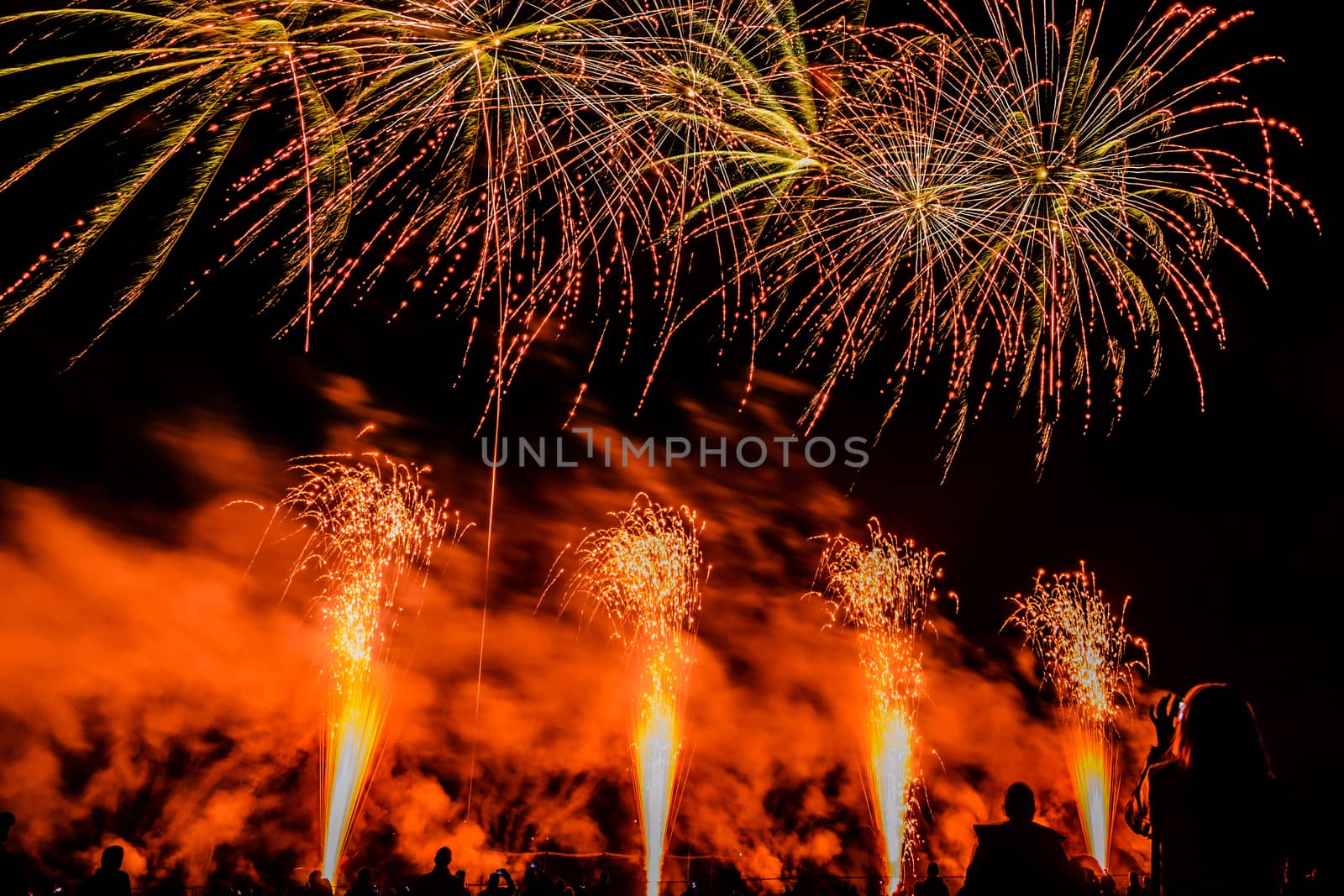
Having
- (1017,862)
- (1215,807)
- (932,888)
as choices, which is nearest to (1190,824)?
(1215,807)

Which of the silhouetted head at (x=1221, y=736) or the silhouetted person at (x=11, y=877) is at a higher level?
the silhouetted head at (x=1221, y=736)

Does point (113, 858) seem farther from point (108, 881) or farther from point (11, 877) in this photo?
point (11, 877)

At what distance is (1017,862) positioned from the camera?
2.87 metres

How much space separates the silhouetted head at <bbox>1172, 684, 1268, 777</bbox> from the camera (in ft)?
9.16

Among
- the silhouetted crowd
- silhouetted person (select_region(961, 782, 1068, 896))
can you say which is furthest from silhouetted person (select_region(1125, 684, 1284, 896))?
silhouetted person (select_region(961, 782, 1068, 896))

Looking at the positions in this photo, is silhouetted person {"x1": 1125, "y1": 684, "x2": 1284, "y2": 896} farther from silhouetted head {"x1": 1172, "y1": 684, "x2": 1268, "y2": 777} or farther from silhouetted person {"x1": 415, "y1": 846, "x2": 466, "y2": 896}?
silhouetted person {"x1": 415, "y1": 846, "x2": 466, "y2": 896}

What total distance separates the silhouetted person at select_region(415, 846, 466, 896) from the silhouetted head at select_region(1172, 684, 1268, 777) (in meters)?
7.09

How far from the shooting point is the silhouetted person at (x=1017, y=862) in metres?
2.83

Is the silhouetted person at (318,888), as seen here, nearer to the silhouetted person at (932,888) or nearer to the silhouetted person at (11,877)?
the silhouetted person at (11,877)

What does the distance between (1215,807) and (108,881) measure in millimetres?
7107

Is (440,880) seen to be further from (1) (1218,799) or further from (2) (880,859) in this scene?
(2) (880,859)

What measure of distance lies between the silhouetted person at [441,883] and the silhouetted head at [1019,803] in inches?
254

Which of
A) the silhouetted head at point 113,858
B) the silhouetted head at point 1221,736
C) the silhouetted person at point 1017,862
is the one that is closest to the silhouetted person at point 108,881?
the silhouetted head at point 113,858

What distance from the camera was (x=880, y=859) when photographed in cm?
4794
